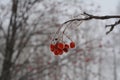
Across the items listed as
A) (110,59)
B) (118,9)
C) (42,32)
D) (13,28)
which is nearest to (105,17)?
(13,28)

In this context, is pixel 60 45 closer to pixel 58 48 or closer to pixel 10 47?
pixel 58 48

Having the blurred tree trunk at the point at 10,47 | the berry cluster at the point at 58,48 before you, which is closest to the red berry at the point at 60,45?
the berry cluster at the point at 58,48

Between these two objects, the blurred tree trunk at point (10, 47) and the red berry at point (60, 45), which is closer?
the red berry at point (60, 45)

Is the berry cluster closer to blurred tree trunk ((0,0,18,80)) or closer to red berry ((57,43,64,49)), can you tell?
red berry ((57,43,64,49))

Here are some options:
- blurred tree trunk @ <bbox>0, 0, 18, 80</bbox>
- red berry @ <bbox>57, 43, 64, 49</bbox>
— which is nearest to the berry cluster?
red berry @ <bbox>57, 43, 64, 49</bbox>

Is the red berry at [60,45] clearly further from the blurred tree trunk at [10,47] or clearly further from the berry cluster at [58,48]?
the blurred tree trunk at [10,47]

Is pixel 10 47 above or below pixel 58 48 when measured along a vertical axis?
below

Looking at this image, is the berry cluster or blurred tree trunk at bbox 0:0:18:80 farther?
blurred tree trunk at bbox 0:0:18:80

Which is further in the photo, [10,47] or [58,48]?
[10,47]

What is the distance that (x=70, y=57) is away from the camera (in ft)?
32.9

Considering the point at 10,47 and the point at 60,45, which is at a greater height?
the point at 60,45

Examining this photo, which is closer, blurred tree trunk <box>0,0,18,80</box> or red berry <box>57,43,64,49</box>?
red berry <box>57,43,64,49</box>

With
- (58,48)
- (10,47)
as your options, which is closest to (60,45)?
(58,48)

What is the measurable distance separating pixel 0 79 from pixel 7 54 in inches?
31.5
